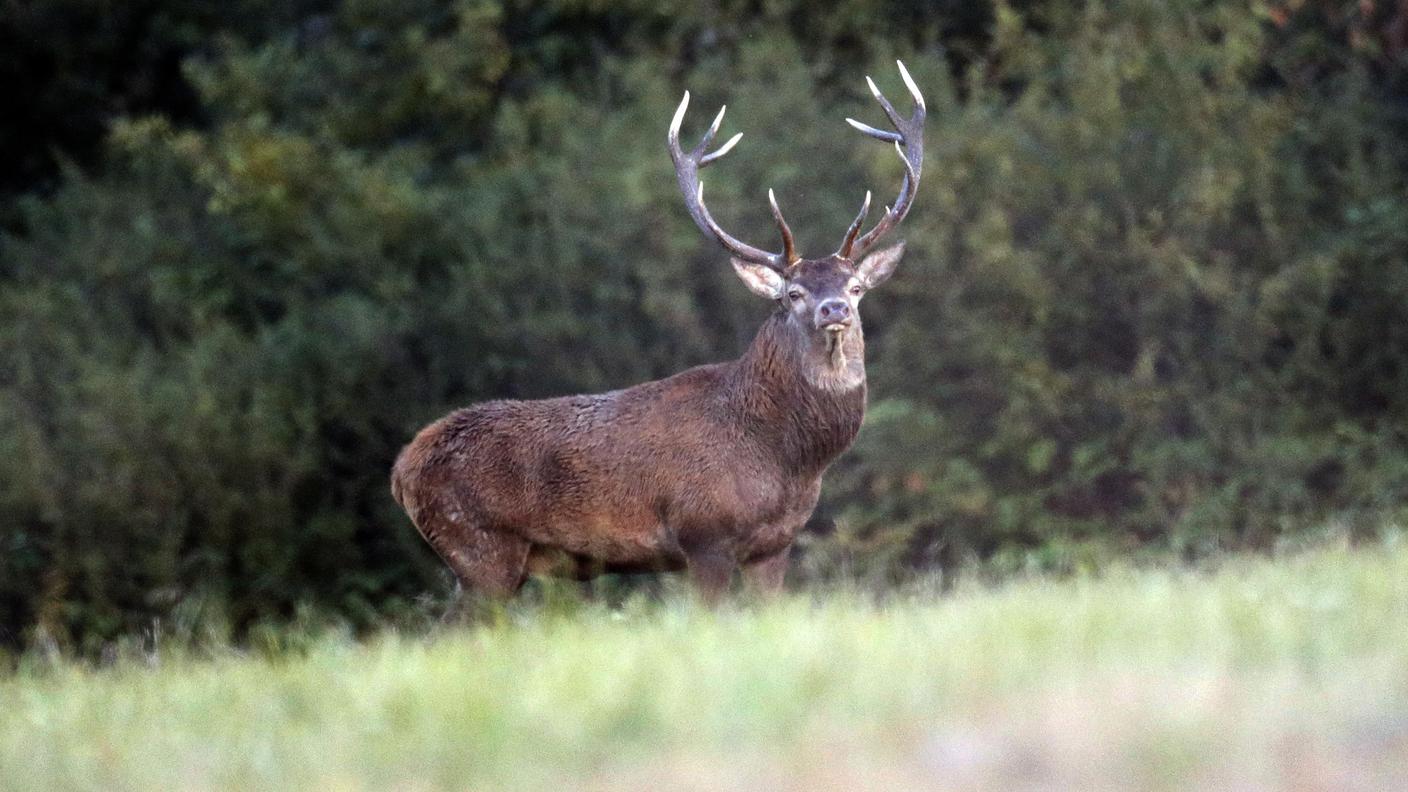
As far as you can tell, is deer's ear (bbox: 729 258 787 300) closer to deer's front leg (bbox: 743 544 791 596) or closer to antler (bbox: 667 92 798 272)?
antler (bbox: 667 92 798 272)

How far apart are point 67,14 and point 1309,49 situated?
12.6 meters

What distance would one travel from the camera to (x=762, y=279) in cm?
1009

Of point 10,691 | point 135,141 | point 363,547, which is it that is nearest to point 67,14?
point 135,141

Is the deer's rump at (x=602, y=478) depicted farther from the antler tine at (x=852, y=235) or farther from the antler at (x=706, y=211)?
the antler tine at (x=852, y=235)

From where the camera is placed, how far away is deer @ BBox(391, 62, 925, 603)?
376 inches

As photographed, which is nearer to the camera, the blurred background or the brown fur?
the brown fur

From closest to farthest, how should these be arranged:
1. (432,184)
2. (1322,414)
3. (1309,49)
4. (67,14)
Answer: (1322,414) → (1309,49) → (432,184) → (67,14)

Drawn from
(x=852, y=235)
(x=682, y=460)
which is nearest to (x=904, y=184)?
(x=852, y=235)

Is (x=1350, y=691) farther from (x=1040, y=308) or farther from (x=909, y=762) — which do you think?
(x=1040, y=308)

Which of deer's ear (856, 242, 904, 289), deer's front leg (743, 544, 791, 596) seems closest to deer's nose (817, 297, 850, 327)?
deer's ear (856, 242, 904, 289)

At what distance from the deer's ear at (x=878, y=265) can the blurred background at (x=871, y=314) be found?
16.3 feet

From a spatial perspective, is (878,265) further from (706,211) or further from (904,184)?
(706,211)

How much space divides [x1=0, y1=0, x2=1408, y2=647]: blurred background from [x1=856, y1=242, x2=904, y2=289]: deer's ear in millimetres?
4962

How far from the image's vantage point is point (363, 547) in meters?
17.2
